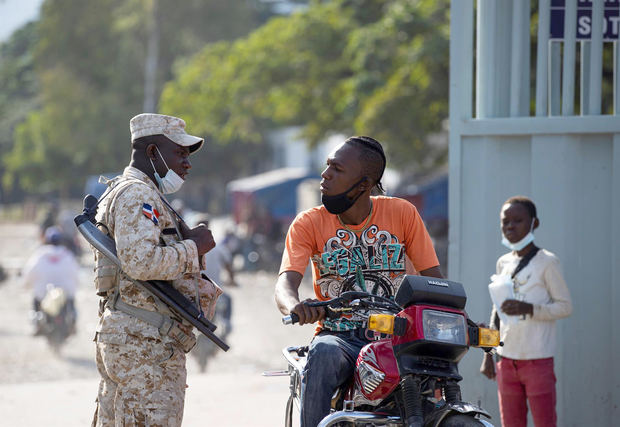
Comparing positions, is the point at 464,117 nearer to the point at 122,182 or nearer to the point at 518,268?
the point at 518,268

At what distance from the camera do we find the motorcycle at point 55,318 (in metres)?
12.4

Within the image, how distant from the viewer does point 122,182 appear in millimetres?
4160

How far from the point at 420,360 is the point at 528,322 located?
221cm

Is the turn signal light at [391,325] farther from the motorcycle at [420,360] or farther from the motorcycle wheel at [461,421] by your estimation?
the motorcycle wheel at [461,421]

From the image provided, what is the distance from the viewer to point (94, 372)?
11273 mm

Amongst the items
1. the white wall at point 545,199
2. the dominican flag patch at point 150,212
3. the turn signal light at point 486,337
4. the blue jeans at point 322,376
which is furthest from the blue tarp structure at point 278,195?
the turn signal light at point 486,337

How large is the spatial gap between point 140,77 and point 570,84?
48.8 metres

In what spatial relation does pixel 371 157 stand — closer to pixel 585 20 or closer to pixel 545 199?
pixel 545 199

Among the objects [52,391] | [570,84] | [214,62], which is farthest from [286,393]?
[214,62]

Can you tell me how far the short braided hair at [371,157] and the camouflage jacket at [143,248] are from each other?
34.3 inches

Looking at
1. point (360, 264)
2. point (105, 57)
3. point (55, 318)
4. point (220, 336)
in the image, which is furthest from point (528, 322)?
point (105, 57)

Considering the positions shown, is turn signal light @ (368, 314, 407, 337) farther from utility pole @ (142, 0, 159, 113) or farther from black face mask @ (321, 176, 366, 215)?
utility pole @ (142, 0, 159, 113)

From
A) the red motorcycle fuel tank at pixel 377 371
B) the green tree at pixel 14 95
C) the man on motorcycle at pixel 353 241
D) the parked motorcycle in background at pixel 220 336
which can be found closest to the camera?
the red motorcycle fuel tank at pixel 377 371

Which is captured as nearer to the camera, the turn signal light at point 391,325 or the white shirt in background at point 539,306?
the turn signal light at point 391,325
